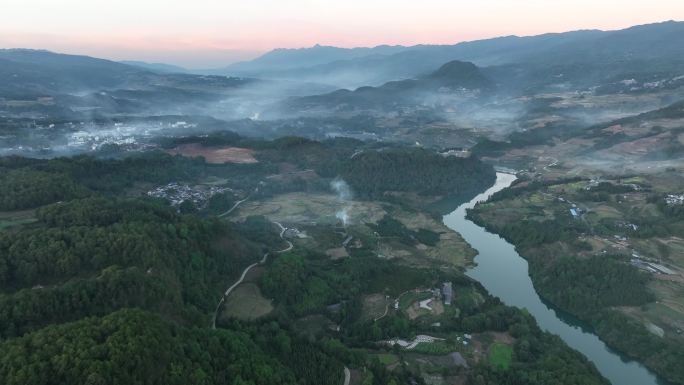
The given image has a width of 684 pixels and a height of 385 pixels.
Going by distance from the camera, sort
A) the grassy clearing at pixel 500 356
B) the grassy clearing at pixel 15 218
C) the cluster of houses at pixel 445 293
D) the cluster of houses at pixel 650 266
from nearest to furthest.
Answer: the grassy clearing at pixel 500 356 < the cluster of houses at pixel 445 293 < the grassy clearing at pixel 15 218 < the cluster of houses at pixel 650 266

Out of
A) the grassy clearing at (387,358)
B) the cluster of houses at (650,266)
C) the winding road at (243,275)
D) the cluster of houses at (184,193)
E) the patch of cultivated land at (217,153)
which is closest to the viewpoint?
the grassy clearing at (387,358)

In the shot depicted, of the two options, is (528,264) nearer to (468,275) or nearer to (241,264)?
(468,275)

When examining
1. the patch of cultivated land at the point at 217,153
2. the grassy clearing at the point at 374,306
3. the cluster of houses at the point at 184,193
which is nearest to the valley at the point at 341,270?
the grassy clearing at the point at 374,306

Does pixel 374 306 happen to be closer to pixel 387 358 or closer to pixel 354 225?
pixel 387 358

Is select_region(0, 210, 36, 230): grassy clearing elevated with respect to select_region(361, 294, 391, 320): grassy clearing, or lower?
elevated

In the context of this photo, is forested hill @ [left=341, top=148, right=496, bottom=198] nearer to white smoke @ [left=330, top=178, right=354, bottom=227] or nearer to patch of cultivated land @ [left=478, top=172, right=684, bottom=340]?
white smoke @ [left=330, top=178, right=354, bottom=227]

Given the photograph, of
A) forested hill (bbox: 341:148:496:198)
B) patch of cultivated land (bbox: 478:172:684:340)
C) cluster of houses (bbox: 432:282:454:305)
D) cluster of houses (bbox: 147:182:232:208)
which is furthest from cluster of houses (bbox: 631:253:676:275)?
cluster of houses (bbox: 147:182:232:208)

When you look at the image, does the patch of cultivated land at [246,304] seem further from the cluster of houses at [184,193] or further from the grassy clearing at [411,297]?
the cluster of houses at [184,193]

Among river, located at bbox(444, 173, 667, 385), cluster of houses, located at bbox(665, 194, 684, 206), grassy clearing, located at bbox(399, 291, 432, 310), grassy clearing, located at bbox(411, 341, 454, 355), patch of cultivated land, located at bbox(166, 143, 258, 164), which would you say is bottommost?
river, located at bbox(444, 173, 667, 385)
